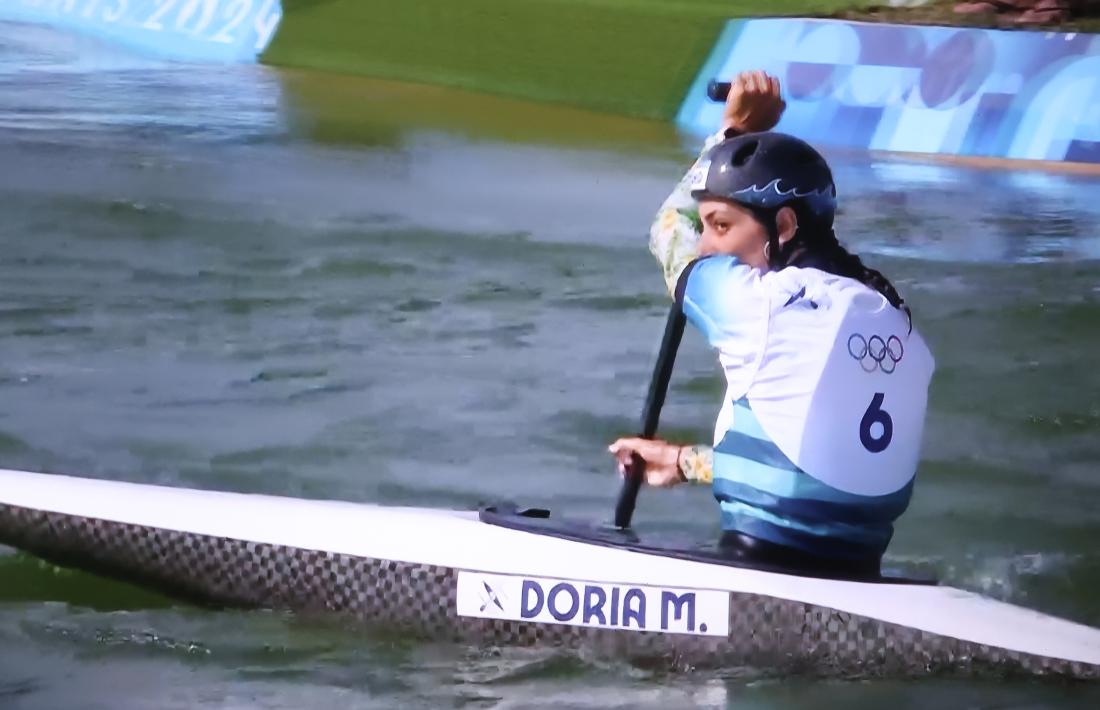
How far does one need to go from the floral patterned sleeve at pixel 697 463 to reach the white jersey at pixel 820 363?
0.60 feet

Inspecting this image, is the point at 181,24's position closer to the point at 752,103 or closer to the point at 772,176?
the point at 752,103

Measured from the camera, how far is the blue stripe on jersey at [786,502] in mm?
3963

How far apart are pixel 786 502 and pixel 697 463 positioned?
0.82 ft

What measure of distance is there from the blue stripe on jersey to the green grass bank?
1079 centimetres

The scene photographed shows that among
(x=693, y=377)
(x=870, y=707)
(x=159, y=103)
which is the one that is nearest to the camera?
(x=870, y=707)

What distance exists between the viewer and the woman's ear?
3.87 meters

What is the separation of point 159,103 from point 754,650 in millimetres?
12003

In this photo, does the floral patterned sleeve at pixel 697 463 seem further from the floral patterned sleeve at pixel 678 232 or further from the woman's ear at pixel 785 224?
the woman's ear at pixel 785 224

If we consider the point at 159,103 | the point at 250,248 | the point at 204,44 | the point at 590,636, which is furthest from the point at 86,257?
the point at 204,44

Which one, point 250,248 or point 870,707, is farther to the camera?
point 250,248

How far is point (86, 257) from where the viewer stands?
10.1 m

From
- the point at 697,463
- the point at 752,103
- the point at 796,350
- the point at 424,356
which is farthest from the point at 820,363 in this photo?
the point at 424,356

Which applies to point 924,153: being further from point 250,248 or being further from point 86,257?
point 86,257

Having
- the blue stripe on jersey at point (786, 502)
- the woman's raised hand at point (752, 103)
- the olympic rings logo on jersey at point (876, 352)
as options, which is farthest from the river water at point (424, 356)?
the woman's raised hand at point (752, 103)
